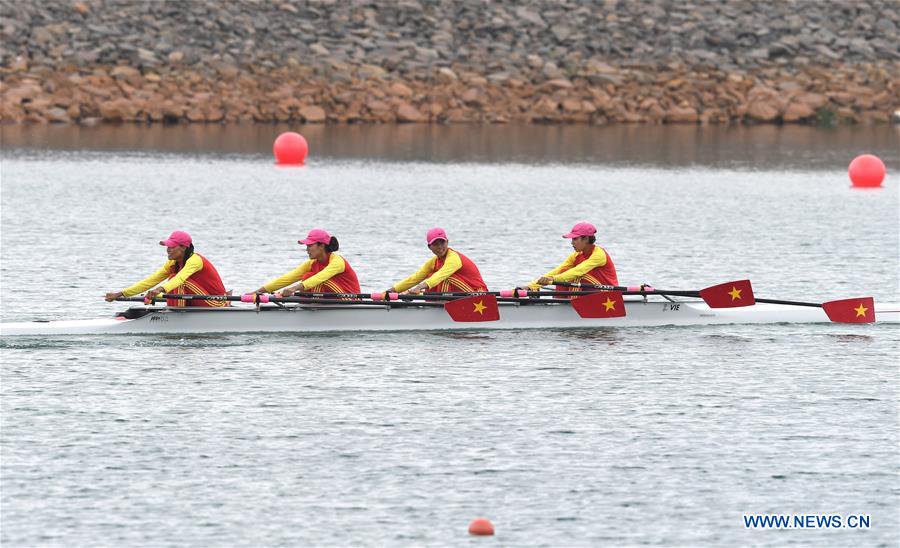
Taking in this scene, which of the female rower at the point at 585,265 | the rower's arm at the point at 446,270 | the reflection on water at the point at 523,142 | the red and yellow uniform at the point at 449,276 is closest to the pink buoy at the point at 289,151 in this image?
the reflection on water at the point at 523,142

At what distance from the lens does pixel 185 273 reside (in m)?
28.0

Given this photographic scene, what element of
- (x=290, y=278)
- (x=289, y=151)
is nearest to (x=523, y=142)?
(x=289, y=151)

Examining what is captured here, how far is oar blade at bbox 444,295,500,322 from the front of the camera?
2906cm

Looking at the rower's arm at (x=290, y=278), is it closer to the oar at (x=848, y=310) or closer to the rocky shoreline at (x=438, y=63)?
the oar at (x=848, y=310)

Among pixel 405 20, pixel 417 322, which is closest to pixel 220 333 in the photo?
pixel 417 322

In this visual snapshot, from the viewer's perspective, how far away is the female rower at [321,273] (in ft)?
93.4

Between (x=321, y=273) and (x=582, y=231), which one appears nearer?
(x=321, y=273)

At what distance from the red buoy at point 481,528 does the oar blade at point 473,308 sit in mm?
10490

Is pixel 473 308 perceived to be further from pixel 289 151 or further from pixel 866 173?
pixel 289 151

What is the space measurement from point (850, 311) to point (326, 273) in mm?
9769

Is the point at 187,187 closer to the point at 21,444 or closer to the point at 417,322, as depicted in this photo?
the point at 417,322

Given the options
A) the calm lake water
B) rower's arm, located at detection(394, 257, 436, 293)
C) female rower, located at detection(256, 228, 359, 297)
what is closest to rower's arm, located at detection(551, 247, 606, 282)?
the calm lake water

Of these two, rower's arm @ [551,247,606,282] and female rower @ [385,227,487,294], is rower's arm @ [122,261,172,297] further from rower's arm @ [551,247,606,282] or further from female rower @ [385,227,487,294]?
rower's arm @ [551,247,606,282]

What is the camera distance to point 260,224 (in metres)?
47.5
